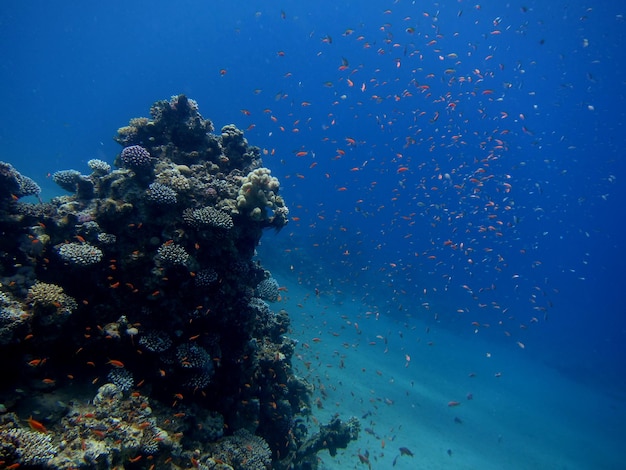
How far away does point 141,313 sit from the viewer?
6066 mm

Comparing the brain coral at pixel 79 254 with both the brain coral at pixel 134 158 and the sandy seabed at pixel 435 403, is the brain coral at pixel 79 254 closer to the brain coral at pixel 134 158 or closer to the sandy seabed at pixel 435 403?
the brain coral at pixel 134 158

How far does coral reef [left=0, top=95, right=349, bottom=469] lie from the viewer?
16.6ft

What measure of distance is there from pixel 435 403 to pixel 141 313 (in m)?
20.2

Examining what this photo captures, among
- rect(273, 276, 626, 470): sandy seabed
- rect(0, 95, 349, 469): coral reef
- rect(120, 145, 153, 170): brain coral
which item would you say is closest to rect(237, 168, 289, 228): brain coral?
rect(0, 95, 349, 469): coral reef

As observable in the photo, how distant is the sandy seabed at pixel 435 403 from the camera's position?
49.6 feet

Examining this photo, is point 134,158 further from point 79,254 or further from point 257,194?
point 257,194

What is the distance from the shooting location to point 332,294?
3192 cm

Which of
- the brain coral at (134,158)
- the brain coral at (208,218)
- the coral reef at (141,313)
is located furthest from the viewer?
the brain coral at (134,158)

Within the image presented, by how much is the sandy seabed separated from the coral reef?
6.53m

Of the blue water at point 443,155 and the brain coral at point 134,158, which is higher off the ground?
the blue water at point 443,155

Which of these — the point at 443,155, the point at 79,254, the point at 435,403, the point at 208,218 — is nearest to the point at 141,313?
the point at 79,254

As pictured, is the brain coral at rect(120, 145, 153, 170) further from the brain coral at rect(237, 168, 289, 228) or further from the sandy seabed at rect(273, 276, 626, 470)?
the sandy seabed at rect(273, 276, 626, 470)

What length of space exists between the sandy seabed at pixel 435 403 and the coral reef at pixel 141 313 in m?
6.53

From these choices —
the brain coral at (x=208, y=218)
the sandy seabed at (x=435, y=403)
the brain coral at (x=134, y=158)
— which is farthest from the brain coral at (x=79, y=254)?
the sandy seabed at (x=435, y=403)
